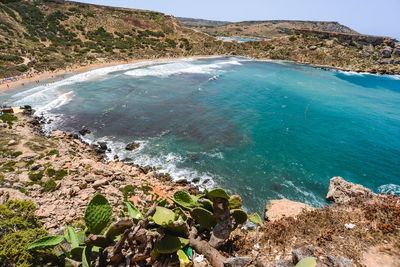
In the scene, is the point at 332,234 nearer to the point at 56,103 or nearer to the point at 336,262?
the point at 336,262

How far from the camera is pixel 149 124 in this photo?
21062 millimetres

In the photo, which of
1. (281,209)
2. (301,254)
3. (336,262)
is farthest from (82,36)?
(336,262)

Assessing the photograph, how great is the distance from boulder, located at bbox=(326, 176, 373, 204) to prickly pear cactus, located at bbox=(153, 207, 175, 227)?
376 inches

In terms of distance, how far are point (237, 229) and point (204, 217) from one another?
265cm

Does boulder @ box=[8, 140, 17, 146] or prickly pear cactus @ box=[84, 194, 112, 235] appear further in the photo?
boulder @ box=[8, 140, 17, 146]

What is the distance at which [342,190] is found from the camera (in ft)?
36.5

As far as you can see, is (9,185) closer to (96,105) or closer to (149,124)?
(149,124)

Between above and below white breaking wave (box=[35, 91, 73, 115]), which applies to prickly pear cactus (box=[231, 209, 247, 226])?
above

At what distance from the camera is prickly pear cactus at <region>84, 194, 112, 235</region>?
470cm

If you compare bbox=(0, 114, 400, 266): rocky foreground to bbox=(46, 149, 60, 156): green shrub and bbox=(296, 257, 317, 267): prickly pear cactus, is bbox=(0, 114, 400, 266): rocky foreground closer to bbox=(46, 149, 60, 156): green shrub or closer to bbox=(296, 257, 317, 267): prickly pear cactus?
bbox=(46, 149, 60, 156): green shrub

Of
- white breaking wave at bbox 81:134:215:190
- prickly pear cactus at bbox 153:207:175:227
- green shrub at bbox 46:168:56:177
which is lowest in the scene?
white breaking wave at bbox 81:134:215:190

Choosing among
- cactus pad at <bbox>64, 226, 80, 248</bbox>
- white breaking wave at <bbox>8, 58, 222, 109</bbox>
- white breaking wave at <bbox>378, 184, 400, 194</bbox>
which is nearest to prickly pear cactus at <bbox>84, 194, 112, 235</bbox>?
cactus pad at <bbox>64, 226, 80, 248</bbox>

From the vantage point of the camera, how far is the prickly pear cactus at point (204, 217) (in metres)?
5.74

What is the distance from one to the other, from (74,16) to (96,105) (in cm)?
5631
